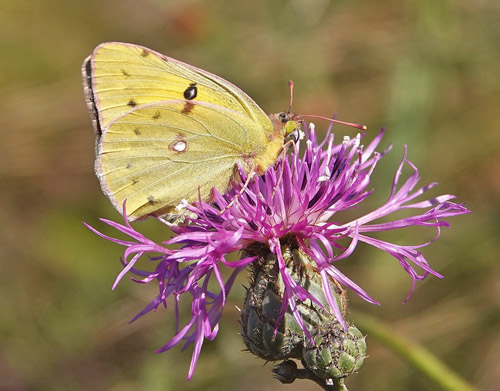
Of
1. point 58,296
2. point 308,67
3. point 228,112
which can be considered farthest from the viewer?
point 308,67

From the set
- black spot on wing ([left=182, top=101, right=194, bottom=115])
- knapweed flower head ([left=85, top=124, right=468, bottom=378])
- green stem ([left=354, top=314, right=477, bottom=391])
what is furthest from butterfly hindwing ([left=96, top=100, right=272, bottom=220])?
green stem ([left=354, top=314, right=477, bottom=391])

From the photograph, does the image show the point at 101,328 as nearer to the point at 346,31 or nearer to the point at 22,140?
the point at 22,140

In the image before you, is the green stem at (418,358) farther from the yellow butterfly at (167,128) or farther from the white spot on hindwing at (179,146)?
the white spot on hindwing at (179,146)

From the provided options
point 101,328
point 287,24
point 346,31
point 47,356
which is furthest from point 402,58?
point 47,356

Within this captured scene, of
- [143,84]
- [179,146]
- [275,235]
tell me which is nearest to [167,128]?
[179,146]

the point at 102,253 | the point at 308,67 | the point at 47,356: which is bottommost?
the point at 47,356

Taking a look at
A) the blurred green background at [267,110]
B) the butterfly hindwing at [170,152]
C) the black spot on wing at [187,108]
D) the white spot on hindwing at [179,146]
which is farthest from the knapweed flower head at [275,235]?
the blurred green background at [267,110]

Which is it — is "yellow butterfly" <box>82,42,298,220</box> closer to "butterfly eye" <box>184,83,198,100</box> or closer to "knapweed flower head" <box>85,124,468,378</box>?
"butterfly eye" <box>184,83,198,100</box>
